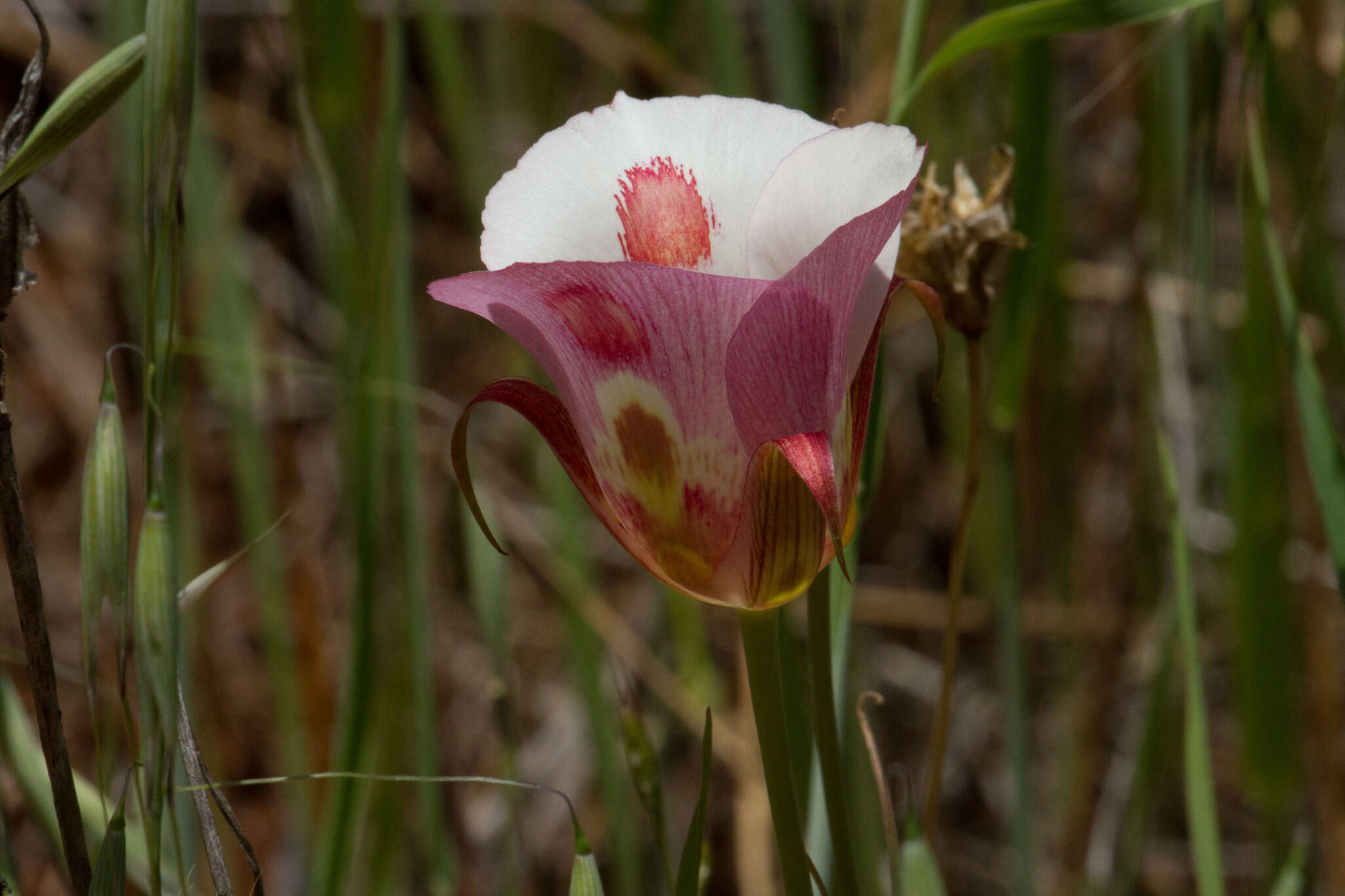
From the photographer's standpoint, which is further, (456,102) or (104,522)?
(456,102)

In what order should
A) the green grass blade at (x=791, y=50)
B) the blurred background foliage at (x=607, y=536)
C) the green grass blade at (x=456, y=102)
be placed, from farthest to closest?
the green grass blade at (x=456, y=102) < the green grass blade at (x=791, y=50) < the blurred background foliage at (x=607, y=536)

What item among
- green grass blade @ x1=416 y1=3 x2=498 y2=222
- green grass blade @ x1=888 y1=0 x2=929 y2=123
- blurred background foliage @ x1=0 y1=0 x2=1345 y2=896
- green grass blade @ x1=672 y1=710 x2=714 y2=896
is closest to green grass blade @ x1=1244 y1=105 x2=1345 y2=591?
blurred background foliage @ x1=0 y1=0 x2=1345 y2=896

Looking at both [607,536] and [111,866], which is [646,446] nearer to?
[111,866]

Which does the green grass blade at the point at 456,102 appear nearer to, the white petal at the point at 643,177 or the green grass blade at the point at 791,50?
the green grass blade at the point at 791,50

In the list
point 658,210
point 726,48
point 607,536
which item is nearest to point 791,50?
point 726,48

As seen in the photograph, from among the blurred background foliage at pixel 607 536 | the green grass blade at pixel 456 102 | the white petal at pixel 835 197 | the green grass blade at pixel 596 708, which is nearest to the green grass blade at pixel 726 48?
the blurred background foliage at pixel 607 536

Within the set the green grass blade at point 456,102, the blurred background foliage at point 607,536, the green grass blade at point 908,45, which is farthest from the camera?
the green grass blade at point 456,102
